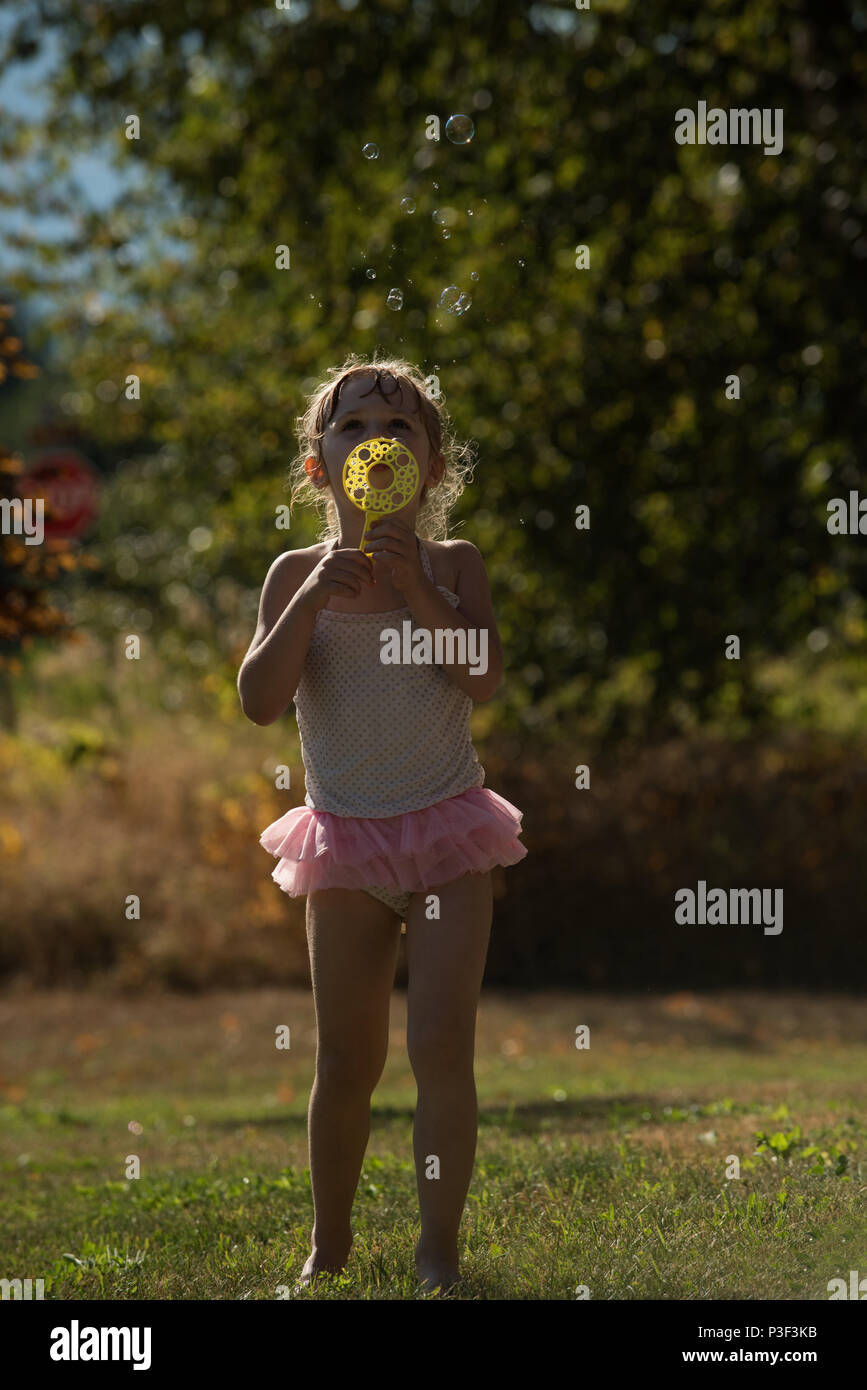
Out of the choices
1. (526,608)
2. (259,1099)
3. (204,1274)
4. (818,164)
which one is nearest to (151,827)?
(526,608)

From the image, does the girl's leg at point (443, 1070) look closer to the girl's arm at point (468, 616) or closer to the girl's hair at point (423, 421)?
the girl's arm at point (468, 616)

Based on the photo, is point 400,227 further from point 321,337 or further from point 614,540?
point 614,540

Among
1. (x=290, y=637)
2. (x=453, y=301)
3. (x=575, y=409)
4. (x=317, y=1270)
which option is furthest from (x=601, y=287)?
(x=317, y=1270)

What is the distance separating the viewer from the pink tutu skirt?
3676mm

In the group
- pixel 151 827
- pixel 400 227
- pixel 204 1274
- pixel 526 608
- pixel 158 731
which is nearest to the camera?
pixel 204 1274

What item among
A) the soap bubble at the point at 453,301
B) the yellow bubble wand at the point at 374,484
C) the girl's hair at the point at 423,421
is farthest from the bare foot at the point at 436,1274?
the soap bubble at the point at 453,301

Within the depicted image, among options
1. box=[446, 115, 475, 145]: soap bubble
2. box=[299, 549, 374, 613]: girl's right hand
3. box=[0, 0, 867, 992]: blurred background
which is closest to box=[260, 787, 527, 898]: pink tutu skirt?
box=[299, 549, 374, 613]: girl's right hand

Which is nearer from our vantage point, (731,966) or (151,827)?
(731,966)

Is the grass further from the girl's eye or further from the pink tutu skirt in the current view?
the girl's eye

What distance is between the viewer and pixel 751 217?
11.0m

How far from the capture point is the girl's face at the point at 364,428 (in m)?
3.87

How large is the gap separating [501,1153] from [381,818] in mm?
1976

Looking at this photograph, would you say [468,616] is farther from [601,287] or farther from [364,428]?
[601,287]

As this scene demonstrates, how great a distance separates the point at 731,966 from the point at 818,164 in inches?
205
